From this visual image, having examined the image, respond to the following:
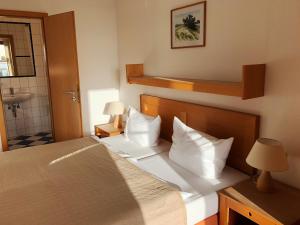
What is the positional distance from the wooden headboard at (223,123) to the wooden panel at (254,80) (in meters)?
0.22

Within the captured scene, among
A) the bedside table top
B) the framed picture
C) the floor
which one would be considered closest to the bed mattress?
the bedside table top

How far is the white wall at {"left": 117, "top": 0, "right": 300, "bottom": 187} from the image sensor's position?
1.77m

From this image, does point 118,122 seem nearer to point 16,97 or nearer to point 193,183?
point 193,183

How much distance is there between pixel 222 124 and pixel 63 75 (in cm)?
223

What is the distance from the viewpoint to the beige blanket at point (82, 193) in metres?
1.56

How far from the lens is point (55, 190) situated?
73.4 inches

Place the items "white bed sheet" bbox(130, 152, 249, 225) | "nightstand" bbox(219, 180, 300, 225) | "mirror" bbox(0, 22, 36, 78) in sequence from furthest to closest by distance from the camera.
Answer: "mirror" bbox(0, 22, 36, 78) < "white bed sheet" bbox(130, 152, 249, 225) < "nightstand" bbox(219, 180, 300, 225)

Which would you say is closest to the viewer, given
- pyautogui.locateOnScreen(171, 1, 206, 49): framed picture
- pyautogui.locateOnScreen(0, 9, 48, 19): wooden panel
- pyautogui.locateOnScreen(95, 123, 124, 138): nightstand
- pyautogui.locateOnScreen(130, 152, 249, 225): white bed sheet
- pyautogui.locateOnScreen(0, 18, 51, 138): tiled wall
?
pyautogui.locateOnScreen(130, 152, 249, 225): white bed sheet

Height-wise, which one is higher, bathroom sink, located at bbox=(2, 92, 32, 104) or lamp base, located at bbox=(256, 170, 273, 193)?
bathroom sink, located at bbox=(2, 92, 32, 104)

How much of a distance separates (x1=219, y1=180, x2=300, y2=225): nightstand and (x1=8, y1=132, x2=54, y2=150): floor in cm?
343

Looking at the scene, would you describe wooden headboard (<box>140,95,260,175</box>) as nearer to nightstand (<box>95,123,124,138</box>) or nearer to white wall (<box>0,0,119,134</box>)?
nightstand (<box>95,123,124,138</box>)

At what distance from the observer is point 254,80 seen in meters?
1.85

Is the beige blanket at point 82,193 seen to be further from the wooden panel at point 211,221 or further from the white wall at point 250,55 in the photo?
the white wall at point 250,55

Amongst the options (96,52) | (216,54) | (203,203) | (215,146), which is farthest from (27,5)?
(203,203)
